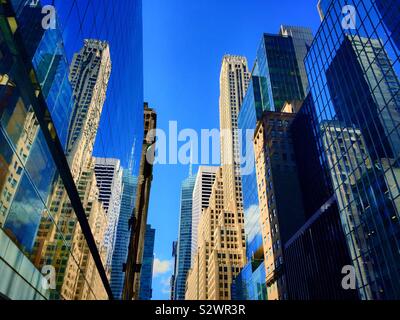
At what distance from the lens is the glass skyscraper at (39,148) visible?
10281mm

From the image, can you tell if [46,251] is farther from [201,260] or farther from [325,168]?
[201,260]

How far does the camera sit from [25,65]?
10641mm

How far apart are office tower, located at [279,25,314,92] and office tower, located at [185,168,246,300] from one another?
68144 millimetres

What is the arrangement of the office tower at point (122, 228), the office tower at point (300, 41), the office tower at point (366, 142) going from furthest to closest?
the office tower at point (300, 41) < the office tower at point (122, 228) < the office tower at point (366, 142)

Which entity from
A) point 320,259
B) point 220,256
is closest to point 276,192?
point 320,259

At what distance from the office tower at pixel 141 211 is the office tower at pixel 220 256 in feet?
244

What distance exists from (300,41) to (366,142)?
11778 centimetres

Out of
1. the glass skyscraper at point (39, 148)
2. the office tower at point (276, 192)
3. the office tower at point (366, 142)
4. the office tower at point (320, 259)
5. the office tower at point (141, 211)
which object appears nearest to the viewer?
the glass skyscraper at point (39, 148)

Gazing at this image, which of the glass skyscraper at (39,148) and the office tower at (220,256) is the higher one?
the office tower at (220,256)

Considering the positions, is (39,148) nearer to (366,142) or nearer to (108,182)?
(108,182)
